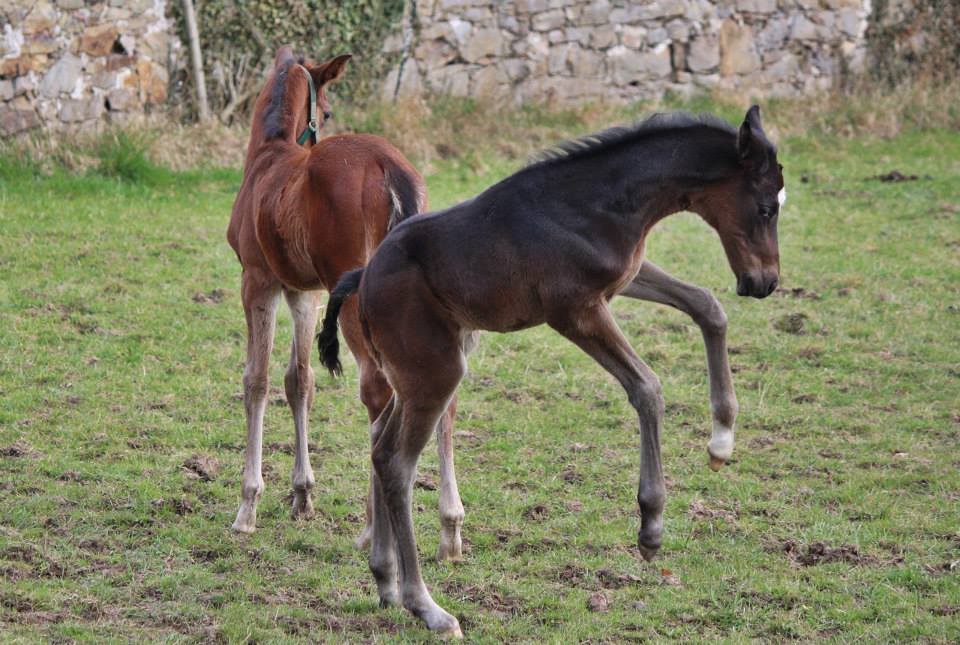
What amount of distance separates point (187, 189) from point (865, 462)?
7430mm

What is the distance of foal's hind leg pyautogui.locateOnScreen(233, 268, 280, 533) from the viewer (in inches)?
236

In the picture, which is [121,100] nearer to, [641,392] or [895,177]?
[895,177]

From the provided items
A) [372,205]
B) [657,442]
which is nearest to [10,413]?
[372,205]

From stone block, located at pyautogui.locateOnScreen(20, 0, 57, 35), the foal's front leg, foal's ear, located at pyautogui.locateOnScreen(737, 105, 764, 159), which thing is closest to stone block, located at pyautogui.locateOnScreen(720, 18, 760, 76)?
stone block, located at pyautogui.locateOnScreen(20, 0, 57, 35)

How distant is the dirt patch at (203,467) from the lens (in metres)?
6.50

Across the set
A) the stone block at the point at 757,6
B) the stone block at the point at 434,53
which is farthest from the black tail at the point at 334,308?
the stone block at the point at 757,6

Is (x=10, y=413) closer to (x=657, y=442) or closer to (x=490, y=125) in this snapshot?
(x=657, y=442)

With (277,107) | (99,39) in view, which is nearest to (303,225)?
(277,107)

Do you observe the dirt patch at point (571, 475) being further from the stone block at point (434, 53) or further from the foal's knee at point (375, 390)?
the stone block at point (434, 53)

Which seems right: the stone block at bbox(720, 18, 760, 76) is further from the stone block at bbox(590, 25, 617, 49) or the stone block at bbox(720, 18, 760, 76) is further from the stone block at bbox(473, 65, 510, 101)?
the stone block at bbox(473, 65, 510, 101)

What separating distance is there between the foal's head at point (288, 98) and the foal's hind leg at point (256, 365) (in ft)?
2.75

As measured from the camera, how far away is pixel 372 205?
5.44 m

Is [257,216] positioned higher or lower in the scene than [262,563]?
higher

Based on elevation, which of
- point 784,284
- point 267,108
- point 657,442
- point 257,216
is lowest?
point 784,284
